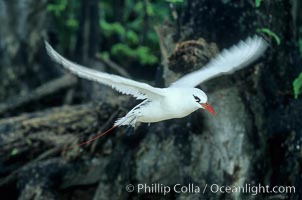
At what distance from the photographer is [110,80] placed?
3.98m

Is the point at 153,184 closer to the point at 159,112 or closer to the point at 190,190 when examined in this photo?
the point at 190,190

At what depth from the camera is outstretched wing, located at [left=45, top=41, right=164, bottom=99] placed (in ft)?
12.5

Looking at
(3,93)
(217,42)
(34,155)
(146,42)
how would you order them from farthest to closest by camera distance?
(146,42), (3,93), (34,155), (217,42)

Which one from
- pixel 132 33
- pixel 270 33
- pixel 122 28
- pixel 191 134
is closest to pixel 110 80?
pixel 191 134

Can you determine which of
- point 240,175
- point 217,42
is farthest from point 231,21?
point 240,175

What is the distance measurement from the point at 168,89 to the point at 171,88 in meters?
0.07

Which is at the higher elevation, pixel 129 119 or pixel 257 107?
pixel 257 107

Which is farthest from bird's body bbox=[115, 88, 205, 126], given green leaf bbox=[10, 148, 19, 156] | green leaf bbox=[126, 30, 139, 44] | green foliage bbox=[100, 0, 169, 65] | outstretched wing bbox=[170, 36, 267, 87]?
green leaf bbox=[126, 30, 139, 44]

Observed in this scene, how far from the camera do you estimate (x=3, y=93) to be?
821 centimetres

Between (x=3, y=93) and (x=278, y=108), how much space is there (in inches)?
175

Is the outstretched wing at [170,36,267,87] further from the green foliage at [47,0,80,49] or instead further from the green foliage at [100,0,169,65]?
the green foliage at [47,0,80,49]

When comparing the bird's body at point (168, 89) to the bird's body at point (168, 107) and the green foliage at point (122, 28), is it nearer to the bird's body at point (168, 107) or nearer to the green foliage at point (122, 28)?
the bird's body at point (168, 107)

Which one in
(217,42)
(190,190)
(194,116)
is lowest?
(190,190)

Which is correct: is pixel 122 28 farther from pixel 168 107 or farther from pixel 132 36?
pixel 168 107
